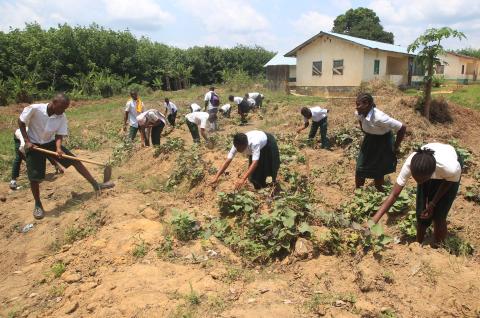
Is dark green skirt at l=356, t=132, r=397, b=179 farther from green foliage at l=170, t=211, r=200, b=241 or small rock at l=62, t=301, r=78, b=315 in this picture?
small rock at l=62, t=301, r=78, b=315

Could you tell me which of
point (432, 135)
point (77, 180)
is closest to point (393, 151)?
point (77, 180)

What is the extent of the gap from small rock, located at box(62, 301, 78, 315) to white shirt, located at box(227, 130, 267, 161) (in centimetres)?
231

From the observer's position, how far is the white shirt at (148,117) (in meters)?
8.10

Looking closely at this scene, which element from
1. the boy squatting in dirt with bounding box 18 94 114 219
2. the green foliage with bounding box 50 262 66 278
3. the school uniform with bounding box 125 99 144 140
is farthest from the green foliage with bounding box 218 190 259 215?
the school uniform with bounding box 125 99 144 140

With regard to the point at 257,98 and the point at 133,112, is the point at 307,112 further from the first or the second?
the point at 257,98

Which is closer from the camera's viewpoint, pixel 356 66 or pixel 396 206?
pixel 396 206

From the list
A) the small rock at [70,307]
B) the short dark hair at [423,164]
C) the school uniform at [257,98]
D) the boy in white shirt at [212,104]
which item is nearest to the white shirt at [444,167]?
the short dark hair at [423,164]

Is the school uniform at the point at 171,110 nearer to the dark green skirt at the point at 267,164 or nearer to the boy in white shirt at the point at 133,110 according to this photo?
the boy in white shirt at the point at 133,110

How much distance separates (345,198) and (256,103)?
984cm

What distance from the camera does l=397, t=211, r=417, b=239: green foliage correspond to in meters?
4.02

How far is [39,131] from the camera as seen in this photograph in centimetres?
512

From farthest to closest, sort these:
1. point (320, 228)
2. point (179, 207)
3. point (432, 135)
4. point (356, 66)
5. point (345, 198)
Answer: point (356, 66), point (432, 135), point (345, 198), point (179, 207), point (320, 228)

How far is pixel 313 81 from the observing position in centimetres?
2191

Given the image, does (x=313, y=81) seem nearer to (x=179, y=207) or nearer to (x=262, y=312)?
(x=179, y=207)
